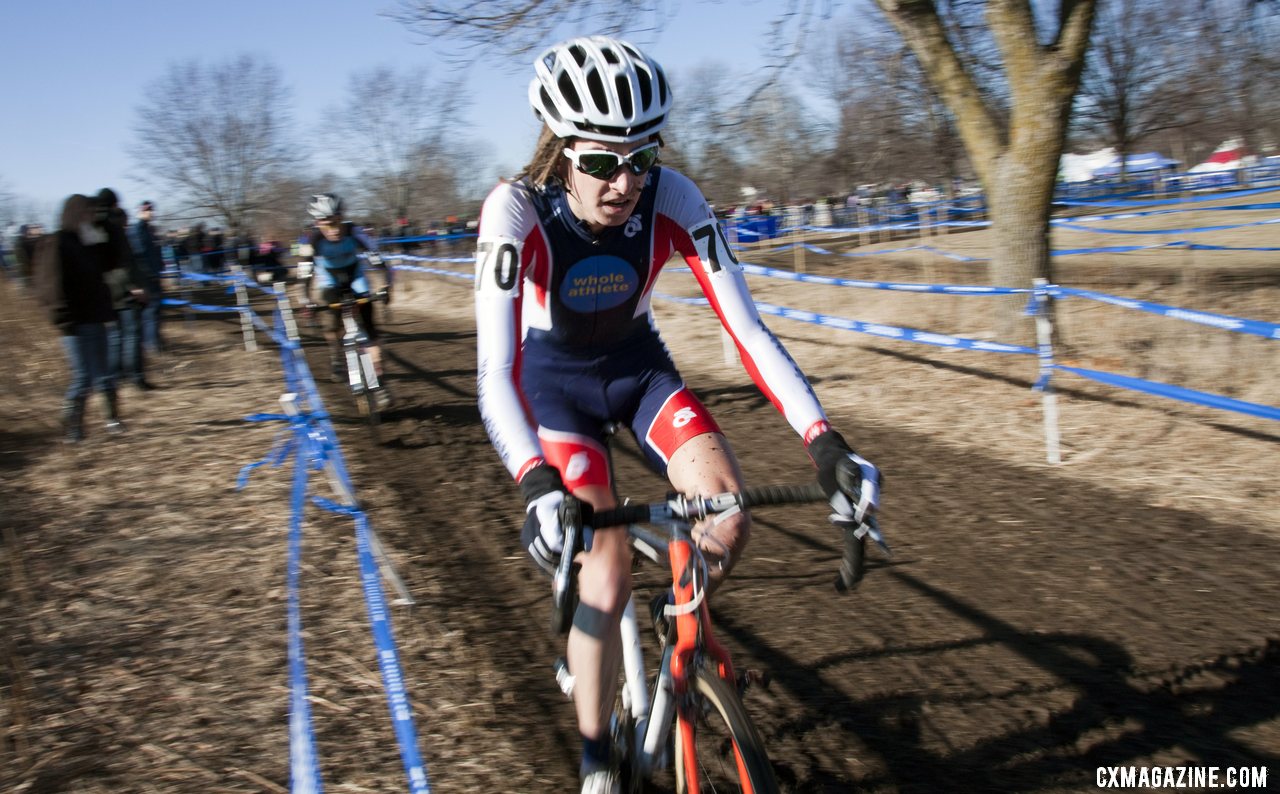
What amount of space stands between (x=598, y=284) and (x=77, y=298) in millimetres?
7825

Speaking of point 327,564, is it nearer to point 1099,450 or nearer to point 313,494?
point 313,494

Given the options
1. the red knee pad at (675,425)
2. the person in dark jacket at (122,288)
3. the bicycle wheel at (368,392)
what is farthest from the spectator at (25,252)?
the red knee pad at (675,425)

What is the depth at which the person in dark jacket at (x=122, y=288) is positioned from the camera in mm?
10133

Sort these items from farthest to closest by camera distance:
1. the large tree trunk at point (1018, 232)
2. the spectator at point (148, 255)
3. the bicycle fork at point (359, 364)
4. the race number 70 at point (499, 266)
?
the spectator at point (148, 255)
the large tree trunk at point (1018, 232)
the bicycle fork at point (359, 364)
the race number 70 at point (499, 266)

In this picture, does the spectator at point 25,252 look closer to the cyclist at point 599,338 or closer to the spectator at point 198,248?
the cyclist at point 599,338

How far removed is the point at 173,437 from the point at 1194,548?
8.81 meters

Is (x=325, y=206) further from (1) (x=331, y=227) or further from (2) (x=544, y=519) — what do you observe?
(2) (x=544, y=519)

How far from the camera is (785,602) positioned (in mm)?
5055

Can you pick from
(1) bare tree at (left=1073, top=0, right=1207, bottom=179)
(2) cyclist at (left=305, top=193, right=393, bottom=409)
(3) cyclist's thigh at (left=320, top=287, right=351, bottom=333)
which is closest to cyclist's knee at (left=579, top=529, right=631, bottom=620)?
(2) cyclist at (left=305, top=193, right=393, bottom=409)

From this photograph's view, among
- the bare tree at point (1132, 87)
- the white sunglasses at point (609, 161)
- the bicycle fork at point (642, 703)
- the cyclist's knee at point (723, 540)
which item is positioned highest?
the bare tree at point (1132, 87)

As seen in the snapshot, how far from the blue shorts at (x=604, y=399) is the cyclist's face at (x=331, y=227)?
7547mm

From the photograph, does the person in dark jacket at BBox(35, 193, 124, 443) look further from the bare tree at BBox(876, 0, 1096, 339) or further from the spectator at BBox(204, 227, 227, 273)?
the spectator at BBox(204, 227, 227, 273)

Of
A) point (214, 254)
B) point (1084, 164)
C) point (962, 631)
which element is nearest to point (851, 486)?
point (962, 631)

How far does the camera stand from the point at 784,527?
629cm
